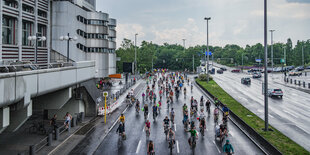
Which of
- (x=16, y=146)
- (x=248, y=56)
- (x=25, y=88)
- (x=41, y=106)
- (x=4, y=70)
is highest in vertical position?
(x=248, y=56)

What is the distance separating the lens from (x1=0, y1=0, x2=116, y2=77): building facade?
87.2 ft

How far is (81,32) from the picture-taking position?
43.6m

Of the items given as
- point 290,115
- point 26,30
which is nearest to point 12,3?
point 26,30

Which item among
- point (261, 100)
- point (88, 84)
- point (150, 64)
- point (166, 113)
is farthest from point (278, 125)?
point (150, 64)

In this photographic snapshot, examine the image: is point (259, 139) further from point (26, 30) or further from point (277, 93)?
point (26, 30)

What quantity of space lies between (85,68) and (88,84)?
2.16 metres

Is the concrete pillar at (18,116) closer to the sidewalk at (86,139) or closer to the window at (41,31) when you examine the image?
the sidewalk at (86,139)

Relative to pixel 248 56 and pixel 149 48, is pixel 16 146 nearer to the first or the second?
pixel 149 48

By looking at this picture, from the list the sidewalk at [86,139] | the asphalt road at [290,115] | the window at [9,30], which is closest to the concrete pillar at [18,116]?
the sidewalk at [86,139]

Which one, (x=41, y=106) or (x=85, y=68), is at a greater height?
(x=85, y=68)

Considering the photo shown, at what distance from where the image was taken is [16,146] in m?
17.1

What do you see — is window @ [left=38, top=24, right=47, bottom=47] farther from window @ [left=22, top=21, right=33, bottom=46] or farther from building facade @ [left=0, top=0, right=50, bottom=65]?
window @ [left=22, top=21, right=33, bottom=46]

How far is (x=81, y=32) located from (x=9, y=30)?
17148mm

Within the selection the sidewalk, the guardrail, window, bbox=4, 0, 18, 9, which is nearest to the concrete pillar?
the sidewalk
